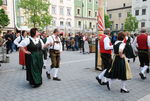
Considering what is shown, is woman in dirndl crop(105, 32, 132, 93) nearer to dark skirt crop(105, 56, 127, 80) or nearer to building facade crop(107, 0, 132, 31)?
dark skirt crop(105, 56, 127, 80)

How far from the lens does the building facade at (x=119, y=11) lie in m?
56.3

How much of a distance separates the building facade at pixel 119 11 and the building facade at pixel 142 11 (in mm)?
3798

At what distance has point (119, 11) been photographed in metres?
58.0

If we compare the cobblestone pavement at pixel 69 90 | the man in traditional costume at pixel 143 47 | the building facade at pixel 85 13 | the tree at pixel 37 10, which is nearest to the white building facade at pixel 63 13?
the building facade at pixel 85 13

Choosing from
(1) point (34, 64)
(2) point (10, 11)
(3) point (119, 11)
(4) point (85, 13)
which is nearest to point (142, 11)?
(3) point (119, 11)

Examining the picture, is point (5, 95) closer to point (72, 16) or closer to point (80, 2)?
point (72, 16)

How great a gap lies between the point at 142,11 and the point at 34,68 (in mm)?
47597

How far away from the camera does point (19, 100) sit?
5129mm

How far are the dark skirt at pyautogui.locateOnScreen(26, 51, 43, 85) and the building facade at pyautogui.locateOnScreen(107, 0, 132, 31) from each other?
51.6 m

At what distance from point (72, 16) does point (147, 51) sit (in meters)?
46.2

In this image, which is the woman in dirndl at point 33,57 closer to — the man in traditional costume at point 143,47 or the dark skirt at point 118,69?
the dark skirt at point 118,69

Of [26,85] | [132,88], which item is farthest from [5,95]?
[132,88]

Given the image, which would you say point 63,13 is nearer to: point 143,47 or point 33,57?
point 143,47

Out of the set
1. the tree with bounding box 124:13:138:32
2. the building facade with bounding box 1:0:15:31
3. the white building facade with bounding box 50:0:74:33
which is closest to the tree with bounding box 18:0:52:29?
the building facade with bounding box 1:0:15:31
